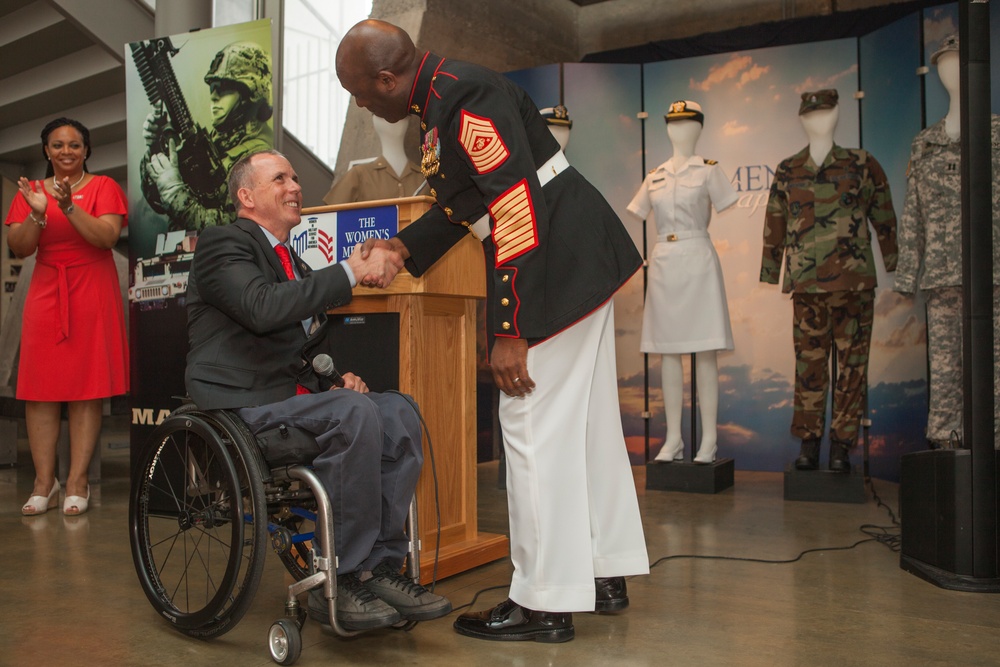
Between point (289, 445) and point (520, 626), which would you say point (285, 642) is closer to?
point (289, 445)

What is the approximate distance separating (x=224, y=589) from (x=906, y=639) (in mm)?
1578

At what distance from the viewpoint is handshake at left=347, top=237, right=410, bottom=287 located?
2168 millimetres

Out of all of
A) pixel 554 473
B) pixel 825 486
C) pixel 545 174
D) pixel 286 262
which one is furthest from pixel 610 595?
pixel 825 486

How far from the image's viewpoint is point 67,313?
3.88 m

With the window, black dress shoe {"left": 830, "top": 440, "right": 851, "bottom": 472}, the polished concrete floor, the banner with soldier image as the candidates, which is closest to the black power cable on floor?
the polished concrete floor

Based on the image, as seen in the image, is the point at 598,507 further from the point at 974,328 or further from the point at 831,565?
the point at 974,328

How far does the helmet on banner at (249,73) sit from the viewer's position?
3668 mm

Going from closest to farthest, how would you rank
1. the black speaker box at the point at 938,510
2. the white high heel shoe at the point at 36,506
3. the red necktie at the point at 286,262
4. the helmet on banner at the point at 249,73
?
the red necktie at the point at 286,262
the black speaker box at the point at 938,510
the helmet on banner at the point at 249,73
the white high heel shoe at the point at 36,506

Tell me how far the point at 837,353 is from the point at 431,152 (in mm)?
3067

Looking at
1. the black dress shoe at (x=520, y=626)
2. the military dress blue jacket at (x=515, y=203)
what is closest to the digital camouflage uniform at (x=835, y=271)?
the military dress blue jacket at (x=515, y=203)

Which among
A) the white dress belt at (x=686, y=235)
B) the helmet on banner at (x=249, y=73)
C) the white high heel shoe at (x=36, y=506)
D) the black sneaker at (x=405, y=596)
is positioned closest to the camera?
the black sneaker at (x=405, y=596)

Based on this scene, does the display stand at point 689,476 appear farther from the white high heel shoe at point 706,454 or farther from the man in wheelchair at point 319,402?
the man in wheelchair at point 319,402

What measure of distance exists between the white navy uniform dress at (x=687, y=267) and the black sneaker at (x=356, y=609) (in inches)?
119

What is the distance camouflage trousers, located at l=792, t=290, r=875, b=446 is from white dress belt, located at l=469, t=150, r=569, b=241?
265cm
